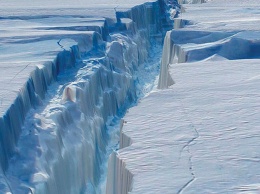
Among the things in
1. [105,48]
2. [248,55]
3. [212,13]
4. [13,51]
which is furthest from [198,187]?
[212,13]

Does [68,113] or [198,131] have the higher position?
[198,131]

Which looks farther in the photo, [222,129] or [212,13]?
[212,13]

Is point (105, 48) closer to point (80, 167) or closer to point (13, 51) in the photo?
point (13, 51)

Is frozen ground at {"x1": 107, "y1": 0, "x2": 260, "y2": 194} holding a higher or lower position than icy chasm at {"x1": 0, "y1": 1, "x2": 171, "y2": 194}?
higher

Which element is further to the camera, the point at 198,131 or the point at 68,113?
the point at 68,113

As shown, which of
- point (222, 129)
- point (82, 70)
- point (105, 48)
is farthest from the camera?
point (105, 48)
